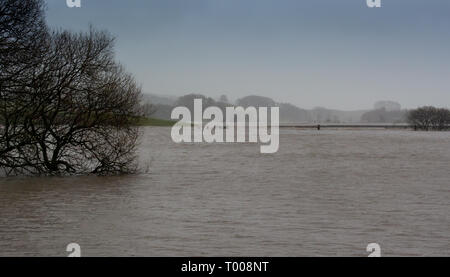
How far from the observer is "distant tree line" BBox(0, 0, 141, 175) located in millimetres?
27469

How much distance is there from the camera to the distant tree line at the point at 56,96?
27469 millimetres

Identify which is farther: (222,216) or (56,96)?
(56,96)

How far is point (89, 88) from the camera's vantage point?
2869cm

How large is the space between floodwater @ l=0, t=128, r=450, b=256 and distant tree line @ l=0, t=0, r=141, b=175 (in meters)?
1.56

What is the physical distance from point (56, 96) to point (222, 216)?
13639 millimetres

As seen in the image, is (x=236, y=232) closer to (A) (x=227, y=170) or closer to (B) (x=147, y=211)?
(B) (x=147, y=211)

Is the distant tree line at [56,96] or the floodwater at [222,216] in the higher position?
the distant tree line at [56,96]

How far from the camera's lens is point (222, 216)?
59.8 feet

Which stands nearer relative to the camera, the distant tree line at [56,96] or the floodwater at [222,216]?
the floodwater at [222,216]

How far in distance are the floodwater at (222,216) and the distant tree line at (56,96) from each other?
1.56m

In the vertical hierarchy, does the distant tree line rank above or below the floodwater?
above

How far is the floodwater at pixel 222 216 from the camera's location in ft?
44.4

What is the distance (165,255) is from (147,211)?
21.9 feet
